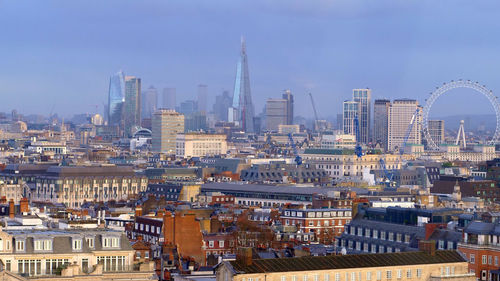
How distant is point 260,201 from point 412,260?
92404 millimetres

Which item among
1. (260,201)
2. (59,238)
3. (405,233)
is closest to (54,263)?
(59,238)

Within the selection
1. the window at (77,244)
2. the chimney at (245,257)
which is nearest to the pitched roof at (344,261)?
the chimney at (245,257)

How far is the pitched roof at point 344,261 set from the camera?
230 ft

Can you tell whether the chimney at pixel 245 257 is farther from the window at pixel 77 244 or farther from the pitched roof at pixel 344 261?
the window at pixel 77 244

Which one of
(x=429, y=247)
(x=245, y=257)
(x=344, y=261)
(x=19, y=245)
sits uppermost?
(x=19, y=245)

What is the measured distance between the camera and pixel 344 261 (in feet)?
240

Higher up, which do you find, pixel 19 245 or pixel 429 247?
pixel 19 245

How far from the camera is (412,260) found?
247ft

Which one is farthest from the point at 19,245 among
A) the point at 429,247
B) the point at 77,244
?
the point at 429,247

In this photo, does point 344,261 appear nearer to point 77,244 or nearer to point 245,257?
point 245,257

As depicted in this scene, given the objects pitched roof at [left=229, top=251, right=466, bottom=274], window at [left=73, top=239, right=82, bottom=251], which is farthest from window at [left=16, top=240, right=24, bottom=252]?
pitched roof at [left=229, top=251, right=466, bottom=274]

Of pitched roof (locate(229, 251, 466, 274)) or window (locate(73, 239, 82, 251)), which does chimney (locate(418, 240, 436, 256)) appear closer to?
pitched roof (locate(229, 251, 466, 274))

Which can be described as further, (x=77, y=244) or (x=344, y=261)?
(x=344, y=261)

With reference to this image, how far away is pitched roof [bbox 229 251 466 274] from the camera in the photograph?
70062 mm
